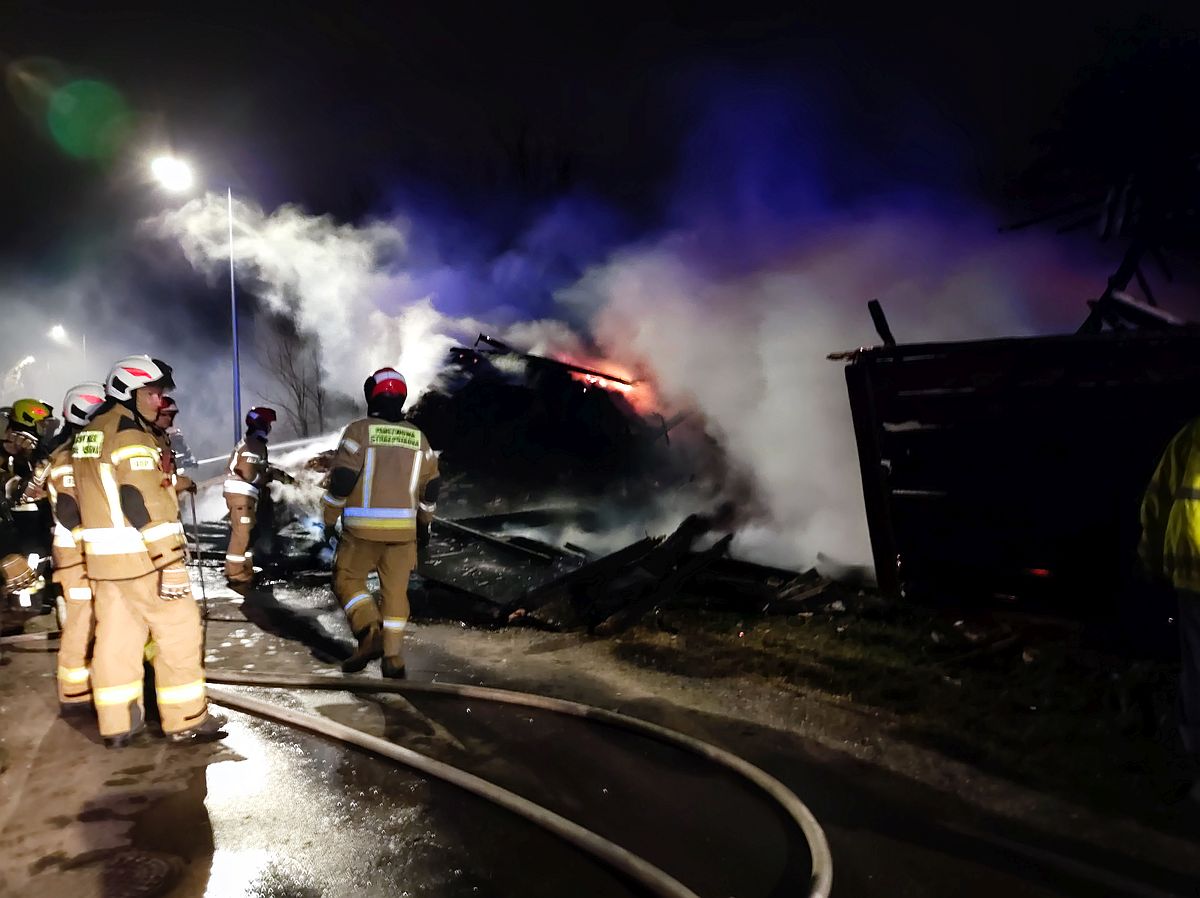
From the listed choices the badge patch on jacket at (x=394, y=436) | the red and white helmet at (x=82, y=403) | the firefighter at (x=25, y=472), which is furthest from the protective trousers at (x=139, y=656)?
the firefighter at (x=25, y=472)

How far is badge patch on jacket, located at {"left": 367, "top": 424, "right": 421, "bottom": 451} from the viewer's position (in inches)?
192

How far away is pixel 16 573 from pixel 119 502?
1976mm

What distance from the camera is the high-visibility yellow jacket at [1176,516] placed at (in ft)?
10.7

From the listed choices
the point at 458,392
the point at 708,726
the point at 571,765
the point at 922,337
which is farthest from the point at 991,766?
the point at 458,392

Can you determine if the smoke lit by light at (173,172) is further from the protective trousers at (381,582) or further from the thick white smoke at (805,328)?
the protective trousers at (381,582)

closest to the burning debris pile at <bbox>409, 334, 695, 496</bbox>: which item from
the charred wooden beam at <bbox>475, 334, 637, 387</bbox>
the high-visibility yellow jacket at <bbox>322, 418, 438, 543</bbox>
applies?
the charred wooden beam at <bbox>475, 334, 637, 387</bbox>

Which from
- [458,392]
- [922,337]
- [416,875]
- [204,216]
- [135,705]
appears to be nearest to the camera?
[416,875]

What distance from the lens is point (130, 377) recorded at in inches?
152

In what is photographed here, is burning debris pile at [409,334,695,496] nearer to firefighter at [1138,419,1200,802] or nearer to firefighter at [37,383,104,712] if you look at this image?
firefighter at [1138,419,1200,802]

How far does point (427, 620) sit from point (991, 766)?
4561 millimetres

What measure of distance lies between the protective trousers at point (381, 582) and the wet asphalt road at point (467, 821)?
67cm

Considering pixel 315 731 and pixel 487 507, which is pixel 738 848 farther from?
pixel 487 507

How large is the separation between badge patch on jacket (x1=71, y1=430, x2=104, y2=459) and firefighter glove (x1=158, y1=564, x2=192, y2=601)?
2.16ft

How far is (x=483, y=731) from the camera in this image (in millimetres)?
3979
